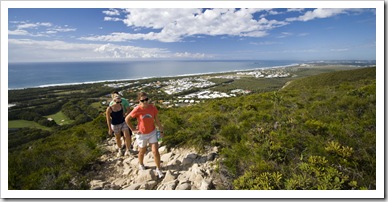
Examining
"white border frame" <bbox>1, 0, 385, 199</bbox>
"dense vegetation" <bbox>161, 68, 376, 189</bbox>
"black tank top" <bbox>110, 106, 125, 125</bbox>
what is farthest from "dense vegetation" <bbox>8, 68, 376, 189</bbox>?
"black tank top" <bbox>110, 106, 125, 125</bbox>

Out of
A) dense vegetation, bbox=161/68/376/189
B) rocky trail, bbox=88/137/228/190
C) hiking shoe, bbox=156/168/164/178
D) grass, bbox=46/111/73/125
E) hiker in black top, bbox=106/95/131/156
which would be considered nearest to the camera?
dense vegetation, bbox=161/68/376/189

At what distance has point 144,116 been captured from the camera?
3258 mm

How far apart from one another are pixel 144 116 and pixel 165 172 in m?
1.08

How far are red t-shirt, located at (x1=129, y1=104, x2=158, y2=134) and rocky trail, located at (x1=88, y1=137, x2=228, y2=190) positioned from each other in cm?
78

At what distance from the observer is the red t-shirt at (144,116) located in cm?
324

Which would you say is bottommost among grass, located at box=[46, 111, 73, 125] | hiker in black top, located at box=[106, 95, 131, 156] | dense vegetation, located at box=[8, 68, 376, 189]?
grass, located at box=[46, 111, 73, 125]

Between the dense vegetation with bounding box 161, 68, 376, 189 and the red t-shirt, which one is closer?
the dense vegetation with bounding box 161, 68, 376, 189

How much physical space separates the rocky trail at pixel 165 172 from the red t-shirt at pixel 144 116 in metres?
0.78

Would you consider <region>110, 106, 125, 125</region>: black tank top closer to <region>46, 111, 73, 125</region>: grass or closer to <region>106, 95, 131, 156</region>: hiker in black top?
<region>106, 95, 131, 156</region>: hiker in black top

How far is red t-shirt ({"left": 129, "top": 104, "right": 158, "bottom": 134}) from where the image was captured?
10.6 ft

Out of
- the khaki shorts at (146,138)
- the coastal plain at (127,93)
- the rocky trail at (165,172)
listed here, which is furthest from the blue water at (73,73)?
the khaki shorts at (146,138)
